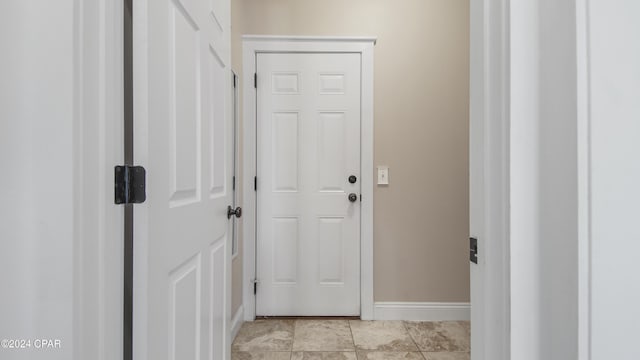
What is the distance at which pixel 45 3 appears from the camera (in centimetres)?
57

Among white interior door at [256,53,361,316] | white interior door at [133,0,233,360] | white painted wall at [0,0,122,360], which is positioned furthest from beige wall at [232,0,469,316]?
white painted wall at [0,0,122,360]

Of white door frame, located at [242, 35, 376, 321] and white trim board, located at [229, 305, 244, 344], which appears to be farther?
white door frame, located at [242, 35, 376, 321]

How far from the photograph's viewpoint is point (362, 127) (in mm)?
2596

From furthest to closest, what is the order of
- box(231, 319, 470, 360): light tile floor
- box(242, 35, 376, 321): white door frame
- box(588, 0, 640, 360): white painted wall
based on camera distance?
box(242, 35, 376, 321): white door frame < box(231, 319, 470, 360): light tile floor < box(588, 0, 640, 360): white painted wall

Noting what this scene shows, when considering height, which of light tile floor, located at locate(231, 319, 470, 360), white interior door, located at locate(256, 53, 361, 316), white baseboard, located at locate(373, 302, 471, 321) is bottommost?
light tile floor, located at locate(231, 319, 470, 360)

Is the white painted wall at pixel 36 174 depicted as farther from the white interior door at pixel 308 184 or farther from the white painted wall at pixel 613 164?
the white interior door at pixel 308 184

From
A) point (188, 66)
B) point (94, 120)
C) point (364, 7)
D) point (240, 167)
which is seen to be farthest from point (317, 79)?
point (94, 120)

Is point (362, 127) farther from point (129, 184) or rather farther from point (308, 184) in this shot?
point (129, 184)

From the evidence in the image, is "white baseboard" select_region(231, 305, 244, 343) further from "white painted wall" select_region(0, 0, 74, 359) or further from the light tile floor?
"white painted wall" select_region(0, 0, 74, 359)

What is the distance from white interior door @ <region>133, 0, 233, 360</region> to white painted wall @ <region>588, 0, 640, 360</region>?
89 centimetres

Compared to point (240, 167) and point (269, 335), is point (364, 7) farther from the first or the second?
point (269, 335)

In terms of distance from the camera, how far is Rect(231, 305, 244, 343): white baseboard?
7.44 feet

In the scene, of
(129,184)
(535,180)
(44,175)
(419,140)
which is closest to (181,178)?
(129,184)

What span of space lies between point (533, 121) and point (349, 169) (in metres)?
1.99
